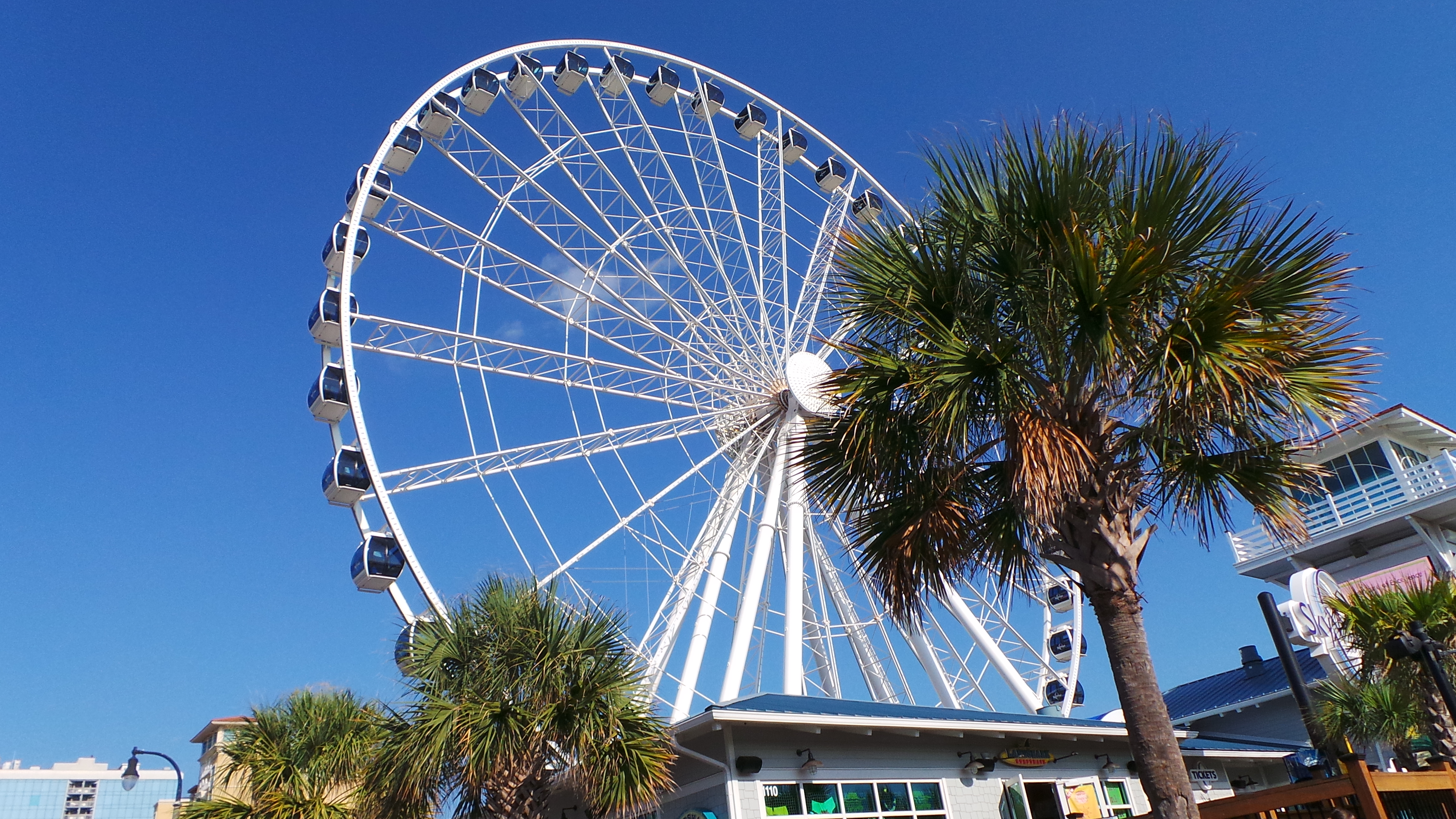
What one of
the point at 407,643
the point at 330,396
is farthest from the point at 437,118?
the point at 407,643

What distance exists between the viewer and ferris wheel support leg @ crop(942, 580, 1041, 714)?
19.3m

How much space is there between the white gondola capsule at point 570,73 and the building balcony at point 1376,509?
18505 mm

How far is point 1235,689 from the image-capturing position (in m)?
26.5

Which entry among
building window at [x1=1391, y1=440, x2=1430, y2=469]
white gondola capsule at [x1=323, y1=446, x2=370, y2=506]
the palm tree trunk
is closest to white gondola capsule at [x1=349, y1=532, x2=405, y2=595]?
white gondola capsule at [x1=323, y1=446, x2=370, y2=506]

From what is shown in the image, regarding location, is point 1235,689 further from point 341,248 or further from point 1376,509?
point 341,248

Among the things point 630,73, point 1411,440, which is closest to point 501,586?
point 630,73

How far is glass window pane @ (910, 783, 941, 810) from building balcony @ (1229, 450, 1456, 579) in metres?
14.5

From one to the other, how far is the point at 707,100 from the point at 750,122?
1.07m

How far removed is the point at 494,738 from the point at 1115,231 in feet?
23.1

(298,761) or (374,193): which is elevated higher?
(374,193)

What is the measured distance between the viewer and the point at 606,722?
406 inches

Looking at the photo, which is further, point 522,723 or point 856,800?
point 856,800

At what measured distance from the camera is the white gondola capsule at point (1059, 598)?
74.6 feet

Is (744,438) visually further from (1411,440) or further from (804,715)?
(1411,440)
